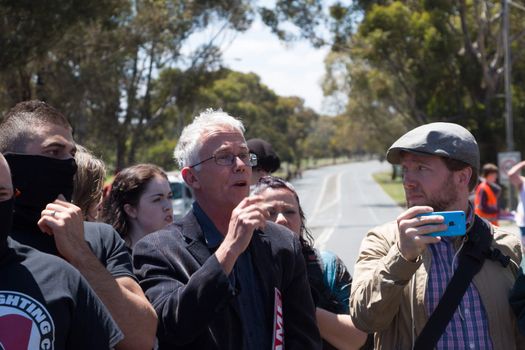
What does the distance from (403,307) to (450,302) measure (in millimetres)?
208

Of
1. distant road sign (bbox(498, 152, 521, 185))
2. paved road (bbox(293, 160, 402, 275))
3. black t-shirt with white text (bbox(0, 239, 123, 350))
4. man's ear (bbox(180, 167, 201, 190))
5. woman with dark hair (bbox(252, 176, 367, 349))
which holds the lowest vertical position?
paved road (bbox(293, 160, 402, 275))

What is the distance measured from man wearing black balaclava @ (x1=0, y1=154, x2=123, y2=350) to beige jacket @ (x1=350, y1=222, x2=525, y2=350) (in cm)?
110

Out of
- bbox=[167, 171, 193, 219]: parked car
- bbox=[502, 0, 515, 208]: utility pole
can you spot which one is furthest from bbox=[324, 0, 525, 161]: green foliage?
bbox=[167, 171, 193, 219]: parked car

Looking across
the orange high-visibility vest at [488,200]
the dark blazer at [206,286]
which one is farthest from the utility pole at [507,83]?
the dark blazer at [206,286]

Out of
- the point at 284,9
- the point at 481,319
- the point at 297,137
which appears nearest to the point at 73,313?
the point at 481,319

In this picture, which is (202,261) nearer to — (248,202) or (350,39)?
(248,202)

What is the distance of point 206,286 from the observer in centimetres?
281

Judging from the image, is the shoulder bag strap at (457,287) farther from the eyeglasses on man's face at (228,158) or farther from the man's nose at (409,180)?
the eyeglasses on man's face at (228,158)

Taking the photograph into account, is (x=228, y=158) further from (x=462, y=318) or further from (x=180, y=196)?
(x=180, y=196)

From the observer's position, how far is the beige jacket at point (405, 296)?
3.09 meters

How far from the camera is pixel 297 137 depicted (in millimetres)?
103500

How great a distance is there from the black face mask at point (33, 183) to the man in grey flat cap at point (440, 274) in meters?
1.30

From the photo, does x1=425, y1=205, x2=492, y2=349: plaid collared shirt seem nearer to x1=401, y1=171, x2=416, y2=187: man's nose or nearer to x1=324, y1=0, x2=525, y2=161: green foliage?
x1=401, y1=171, x2=416, y2=187: man's nose

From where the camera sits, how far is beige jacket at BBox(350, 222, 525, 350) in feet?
10.2
